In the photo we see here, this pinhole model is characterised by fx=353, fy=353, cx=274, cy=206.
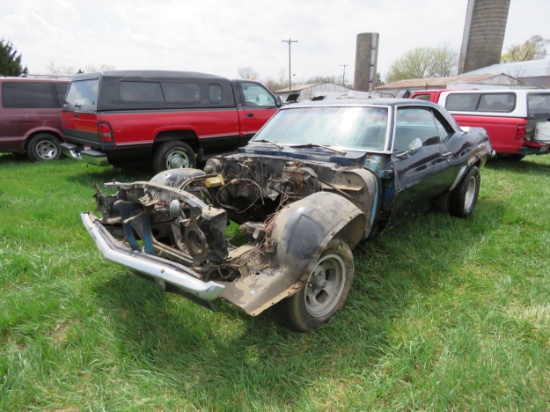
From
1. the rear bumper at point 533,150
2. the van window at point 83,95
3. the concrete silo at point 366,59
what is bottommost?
the rear bumper at point 533,150

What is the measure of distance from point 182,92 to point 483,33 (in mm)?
37880

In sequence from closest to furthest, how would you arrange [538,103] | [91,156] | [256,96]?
[91,156]
[538,103]
[256,96]

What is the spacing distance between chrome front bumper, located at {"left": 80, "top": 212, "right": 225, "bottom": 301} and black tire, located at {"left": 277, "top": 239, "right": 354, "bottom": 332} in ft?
2.12

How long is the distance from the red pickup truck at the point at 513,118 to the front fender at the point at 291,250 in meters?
6.95

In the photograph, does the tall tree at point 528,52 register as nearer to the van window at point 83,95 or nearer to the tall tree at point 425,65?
the tall tree at point 425,65

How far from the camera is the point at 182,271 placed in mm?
2207

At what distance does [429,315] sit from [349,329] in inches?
26.7

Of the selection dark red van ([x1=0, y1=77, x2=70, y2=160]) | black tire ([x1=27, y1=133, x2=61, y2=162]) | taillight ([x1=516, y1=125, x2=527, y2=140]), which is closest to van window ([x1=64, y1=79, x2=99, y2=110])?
dark red van ([x1=0, y1=77, x2=70, y2=160])

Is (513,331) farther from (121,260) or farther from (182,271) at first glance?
(121,260)

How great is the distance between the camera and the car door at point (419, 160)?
11.3 ft

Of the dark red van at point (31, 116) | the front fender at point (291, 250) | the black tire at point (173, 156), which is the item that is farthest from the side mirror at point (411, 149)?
the dark red van at point (31, 116)

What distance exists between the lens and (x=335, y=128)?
375 cm

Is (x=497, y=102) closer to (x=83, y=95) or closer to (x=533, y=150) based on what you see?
(x=533, y=150)

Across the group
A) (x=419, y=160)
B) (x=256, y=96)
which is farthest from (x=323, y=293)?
(x=256, y=96)
